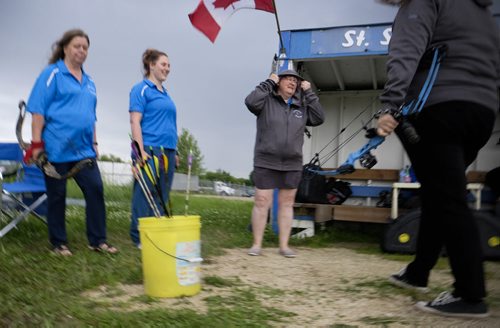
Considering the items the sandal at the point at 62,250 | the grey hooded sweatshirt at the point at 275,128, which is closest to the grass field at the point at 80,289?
the sandal at the point at 62,250

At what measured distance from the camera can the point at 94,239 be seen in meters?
3.22

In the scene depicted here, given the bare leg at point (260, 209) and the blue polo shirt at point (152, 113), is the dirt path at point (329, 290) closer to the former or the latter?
the bare leg at point (260, 209)

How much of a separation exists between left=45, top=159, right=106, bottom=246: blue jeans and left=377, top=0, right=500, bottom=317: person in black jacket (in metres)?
2.11

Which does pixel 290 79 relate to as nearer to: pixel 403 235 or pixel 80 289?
pixel 403 235

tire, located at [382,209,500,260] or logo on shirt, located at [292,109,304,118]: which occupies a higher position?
logo on shirt, located at [292,109,304,118]

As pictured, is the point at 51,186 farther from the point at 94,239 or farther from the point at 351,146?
the point at 351,146

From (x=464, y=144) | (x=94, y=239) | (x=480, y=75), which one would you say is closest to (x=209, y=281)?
(x=94, y=239)

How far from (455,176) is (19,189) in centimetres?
314

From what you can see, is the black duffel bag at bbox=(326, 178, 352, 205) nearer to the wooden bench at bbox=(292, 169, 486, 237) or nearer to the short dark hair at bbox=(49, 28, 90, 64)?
the wooden bench at bbox=(292, 169, 486, 237)

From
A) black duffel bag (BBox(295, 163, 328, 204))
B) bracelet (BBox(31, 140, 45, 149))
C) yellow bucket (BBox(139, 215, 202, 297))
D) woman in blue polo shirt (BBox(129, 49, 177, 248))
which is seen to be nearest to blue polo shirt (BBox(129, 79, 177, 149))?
woman in blue polo shirt (BBox(129, 49, 177, 248))

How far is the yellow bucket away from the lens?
2.24 m

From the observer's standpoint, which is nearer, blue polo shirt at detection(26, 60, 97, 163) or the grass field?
the grass field

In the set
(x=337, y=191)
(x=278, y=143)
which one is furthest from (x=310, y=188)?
(x=278, y=143)

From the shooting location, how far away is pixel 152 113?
3.42 m
